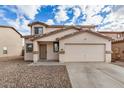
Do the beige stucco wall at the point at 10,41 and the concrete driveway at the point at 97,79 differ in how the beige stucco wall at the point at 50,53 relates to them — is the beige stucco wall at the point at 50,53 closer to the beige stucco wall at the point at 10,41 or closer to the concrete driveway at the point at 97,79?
the concrete driveway at the point at 97,79

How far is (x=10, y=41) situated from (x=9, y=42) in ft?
1.20

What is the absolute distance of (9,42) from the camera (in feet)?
87.8

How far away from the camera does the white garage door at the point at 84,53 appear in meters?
14.4

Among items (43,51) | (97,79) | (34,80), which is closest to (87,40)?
(43,51)

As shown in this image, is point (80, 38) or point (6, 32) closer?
point (80, 38)

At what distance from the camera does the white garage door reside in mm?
14352

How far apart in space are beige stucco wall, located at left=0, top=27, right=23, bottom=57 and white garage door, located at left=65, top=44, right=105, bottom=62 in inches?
651

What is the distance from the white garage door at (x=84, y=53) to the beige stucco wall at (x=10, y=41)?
16.5 metres

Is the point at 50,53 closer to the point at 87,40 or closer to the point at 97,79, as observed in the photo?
the point at 87,40
